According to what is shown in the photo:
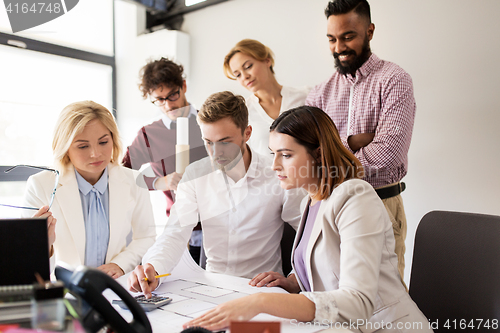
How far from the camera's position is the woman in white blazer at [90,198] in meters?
1.59

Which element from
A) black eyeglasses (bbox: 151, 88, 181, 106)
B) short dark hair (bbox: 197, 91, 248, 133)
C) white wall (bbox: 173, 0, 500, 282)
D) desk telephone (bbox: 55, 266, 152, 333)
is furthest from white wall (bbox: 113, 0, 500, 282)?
desk telephone (bbox: 55, 266, 152, 333)

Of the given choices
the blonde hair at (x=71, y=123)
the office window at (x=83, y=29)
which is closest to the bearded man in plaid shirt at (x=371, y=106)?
the blonde hair at (x=71, y=123)

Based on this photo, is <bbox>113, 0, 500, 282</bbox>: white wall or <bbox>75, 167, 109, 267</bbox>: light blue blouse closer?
<bbox>75, 167, 109, 267</bbox>: light blue blouse

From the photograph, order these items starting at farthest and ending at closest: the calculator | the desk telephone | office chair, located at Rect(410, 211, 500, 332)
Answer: office chair, located at Rect(410, 211, 500, 332) < the calculator < the desk telephone

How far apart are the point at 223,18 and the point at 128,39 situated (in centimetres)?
115

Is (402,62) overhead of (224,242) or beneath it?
overhead

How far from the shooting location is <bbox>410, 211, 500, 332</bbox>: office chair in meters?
1.15

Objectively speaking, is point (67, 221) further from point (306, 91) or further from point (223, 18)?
point (223, 18)

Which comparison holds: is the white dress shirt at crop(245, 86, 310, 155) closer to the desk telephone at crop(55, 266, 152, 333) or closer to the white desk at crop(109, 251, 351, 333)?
the white desk at crop(109, 251, 351, 333)

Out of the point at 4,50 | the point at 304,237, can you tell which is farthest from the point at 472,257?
the point at 4,50

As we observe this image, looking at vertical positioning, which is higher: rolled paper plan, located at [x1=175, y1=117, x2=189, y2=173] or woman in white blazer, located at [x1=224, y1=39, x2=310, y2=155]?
woman in white blazer, located at [x1=224, y1=39, x2=310, y2=155]

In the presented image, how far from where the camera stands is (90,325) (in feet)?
2.10

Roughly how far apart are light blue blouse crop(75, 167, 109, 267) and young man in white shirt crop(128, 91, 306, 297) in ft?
0.98

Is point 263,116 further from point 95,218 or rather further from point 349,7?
point 95,218
